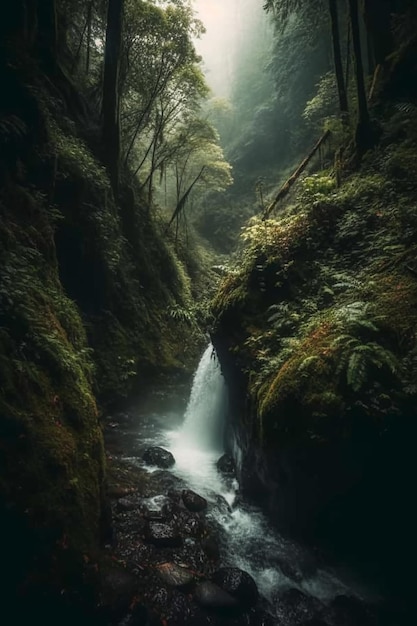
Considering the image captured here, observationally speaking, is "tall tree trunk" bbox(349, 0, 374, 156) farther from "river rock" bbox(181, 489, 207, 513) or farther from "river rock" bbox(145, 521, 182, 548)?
"river rock" bbox(145, 521, 182, 548)

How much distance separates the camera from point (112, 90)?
12.7 meters

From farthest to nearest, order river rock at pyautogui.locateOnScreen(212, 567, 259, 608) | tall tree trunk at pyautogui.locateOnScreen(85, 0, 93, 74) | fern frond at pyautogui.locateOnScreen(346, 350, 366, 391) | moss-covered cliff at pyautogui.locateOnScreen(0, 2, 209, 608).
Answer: tall tree trunk at pyautogui.locateOnScreen(85, 0, 93, 74) → river rock at pyautogui.locateOnScreen(212, 567, 259, 608) → fern frond at pyautogui.locateOnScreen(346, 350, 366, 391) → moss-covered cliff at pyautogui.locateOnScreen(0, 2, 209, 608)

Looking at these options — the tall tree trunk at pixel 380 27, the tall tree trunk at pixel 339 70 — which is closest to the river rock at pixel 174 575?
the tall tree trunk at pixel 339 70

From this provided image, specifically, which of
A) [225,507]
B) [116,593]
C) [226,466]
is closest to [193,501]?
[225,507]

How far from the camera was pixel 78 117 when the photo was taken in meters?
13.0

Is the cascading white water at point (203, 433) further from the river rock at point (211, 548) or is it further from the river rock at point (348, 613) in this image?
the river rock at point (348, 613)

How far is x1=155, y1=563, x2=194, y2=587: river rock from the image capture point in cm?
494

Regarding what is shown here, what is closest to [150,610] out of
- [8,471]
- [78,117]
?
[8,471]

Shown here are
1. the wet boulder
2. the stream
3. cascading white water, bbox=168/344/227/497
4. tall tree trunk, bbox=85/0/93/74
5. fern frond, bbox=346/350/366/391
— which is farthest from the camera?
tall tree trunk, bbox=85/0/93/74

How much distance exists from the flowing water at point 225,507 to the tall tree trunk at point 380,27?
11090 millimetres

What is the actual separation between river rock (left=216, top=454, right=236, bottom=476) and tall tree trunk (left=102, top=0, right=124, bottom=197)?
1064 centimetres

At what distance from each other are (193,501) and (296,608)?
2607 millimetres

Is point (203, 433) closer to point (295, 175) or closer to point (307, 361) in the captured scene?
point (307, 361)

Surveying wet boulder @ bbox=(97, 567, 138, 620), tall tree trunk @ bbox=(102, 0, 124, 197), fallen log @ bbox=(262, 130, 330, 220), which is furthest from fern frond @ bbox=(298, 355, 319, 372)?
tall tree trunk @ bbox=(102, 0, 124, 197)
